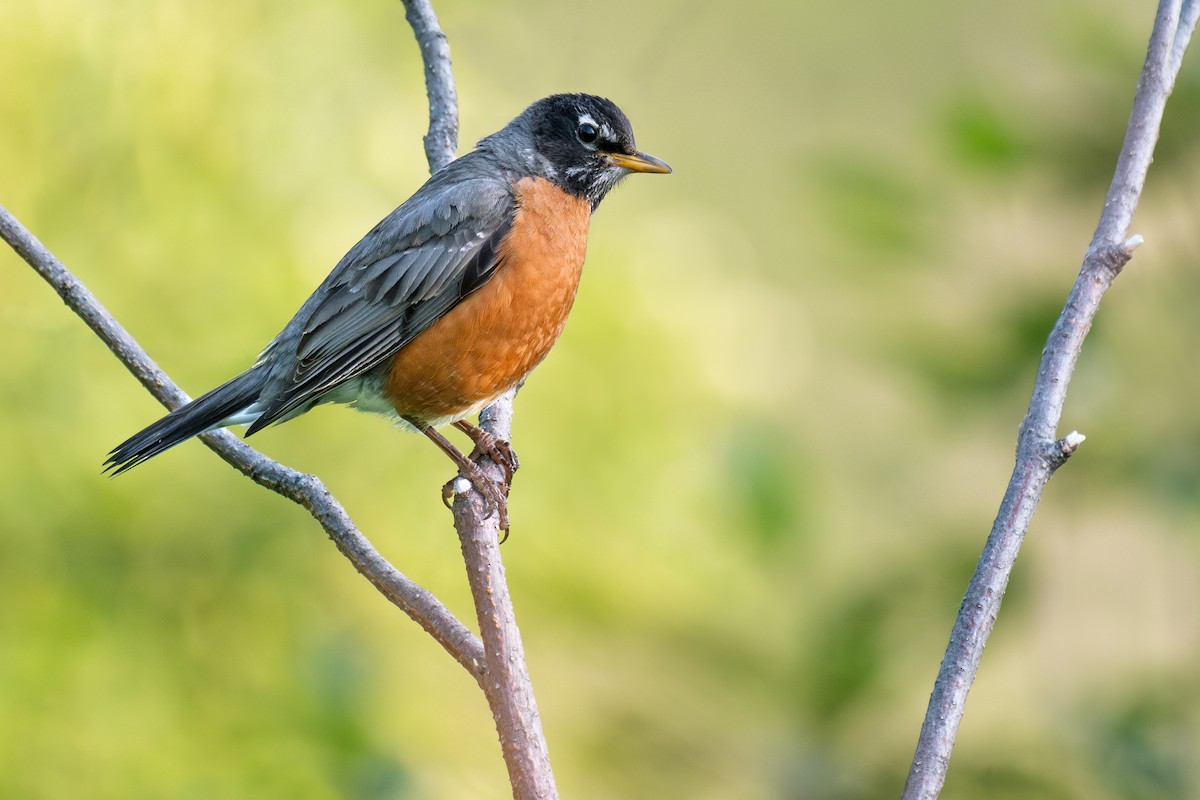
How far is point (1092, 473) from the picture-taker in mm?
3137

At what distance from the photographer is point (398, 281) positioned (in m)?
3.30

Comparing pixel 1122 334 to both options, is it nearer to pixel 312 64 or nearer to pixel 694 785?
pixel 694 785

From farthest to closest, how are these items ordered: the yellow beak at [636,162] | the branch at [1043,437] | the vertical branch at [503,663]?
1. the yellow beak at [636,162]
2. the vertical branch at [503,663]
3. the branch at [1043,437]

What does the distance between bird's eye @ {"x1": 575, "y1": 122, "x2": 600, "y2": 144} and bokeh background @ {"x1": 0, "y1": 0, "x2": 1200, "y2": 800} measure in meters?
0.63

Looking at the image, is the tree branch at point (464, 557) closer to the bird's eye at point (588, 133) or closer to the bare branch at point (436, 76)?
the bare branch at point (436, 76)

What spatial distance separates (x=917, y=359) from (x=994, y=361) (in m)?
0.19

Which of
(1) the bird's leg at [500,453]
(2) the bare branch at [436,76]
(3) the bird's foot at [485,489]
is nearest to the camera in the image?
(3) the bird's foot at [485,489]

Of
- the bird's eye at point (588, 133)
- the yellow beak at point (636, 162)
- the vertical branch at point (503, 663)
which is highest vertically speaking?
the bird's eye at point (588, 133)

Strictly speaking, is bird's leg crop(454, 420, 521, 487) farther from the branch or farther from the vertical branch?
the branch

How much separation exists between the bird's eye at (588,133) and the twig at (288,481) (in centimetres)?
163

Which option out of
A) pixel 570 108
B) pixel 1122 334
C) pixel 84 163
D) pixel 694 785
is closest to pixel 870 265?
pixel 1122 334

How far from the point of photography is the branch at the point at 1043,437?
65.9 inches

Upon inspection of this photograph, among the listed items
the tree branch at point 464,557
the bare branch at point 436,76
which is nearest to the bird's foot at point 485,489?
the tree branch at point 464,557

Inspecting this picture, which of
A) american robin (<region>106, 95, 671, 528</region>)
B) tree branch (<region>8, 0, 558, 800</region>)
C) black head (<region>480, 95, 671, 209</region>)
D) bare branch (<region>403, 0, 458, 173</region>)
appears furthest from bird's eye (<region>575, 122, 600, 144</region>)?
tree branch (<region>8, 0, 558, 800</region>)
